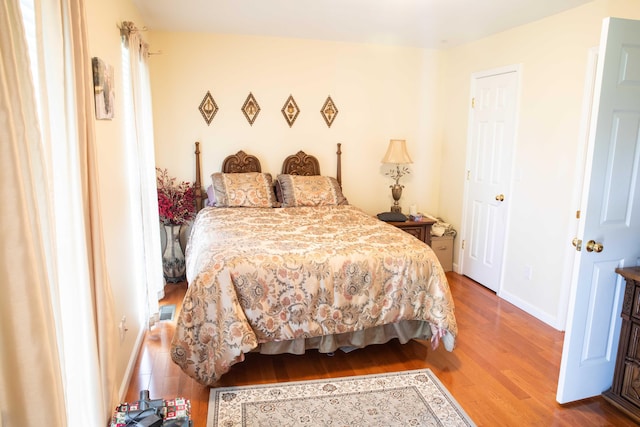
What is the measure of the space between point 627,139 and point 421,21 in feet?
6.78

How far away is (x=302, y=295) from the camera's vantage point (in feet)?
8.25

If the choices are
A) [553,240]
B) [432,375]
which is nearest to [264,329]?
[432,375]

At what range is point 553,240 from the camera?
339 cm

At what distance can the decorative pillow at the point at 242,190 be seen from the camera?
400cm

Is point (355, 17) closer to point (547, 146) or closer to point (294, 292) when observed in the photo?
point (547, 146)

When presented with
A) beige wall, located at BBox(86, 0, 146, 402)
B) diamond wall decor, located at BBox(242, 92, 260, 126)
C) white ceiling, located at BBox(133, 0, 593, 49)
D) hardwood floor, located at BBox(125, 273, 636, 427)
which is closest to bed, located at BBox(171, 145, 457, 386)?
hardwood floor, located at BBox(125, 273, 636, 427)

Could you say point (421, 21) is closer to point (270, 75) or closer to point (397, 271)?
point (270, 75)

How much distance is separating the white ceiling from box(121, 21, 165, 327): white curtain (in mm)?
566

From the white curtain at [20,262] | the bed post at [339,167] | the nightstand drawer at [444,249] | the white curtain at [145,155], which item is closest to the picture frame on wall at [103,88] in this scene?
the white curtain at [145,155]

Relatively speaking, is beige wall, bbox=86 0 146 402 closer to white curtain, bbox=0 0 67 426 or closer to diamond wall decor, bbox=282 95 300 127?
white curtain, bbox=0 0 67 426

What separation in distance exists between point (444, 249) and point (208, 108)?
2.96m

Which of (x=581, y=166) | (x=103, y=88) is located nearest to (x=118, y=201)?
(x=103, y=88)

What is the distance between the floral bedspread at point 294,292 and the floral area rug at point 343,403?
226 millimetres

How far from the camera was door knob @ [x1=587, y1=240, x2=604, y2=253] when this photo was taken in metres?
2.16
